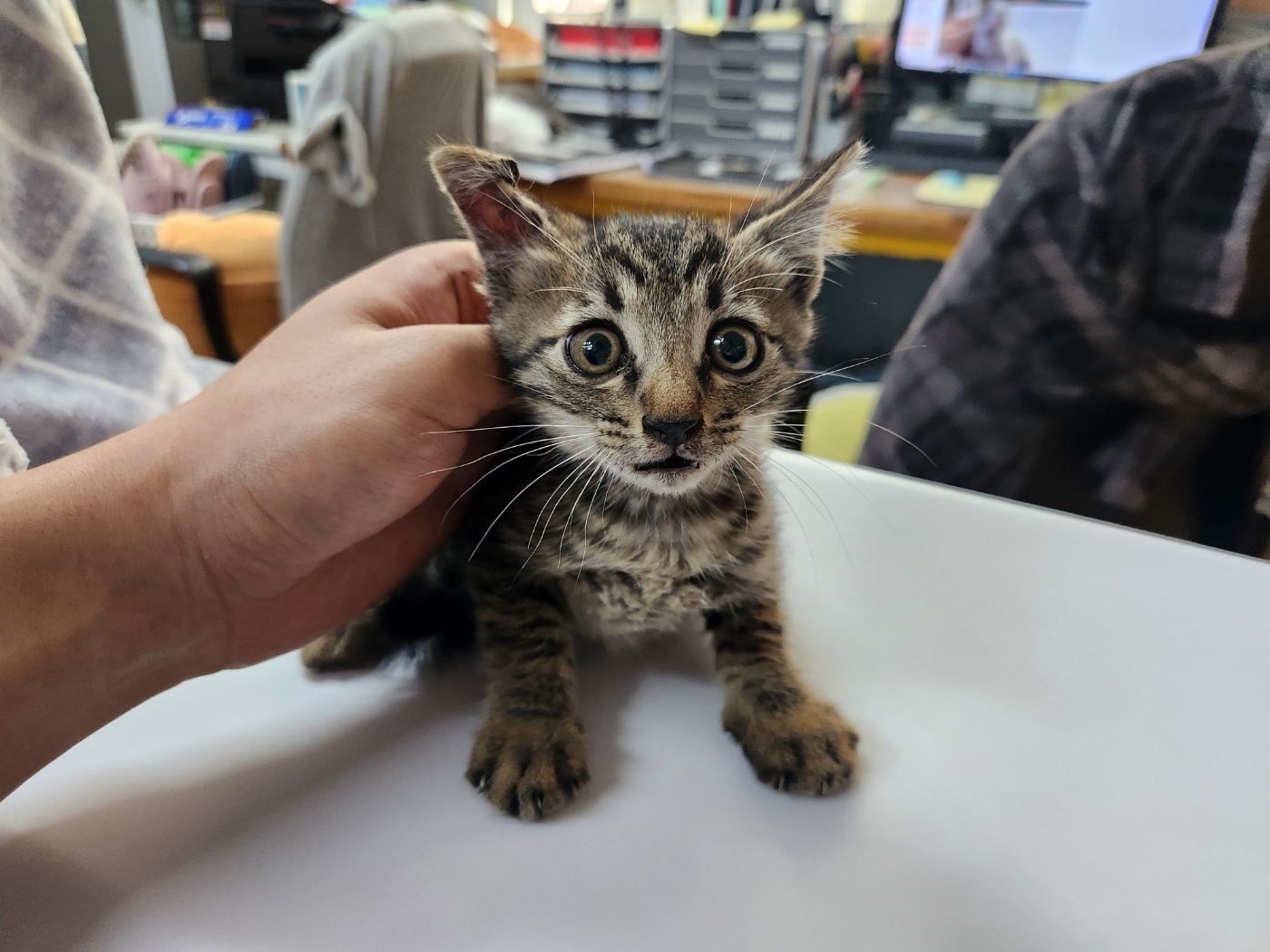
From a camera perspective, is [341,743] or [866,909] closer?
[866,909]

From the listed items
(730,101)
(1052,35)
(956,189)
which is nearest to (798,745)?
(956,189)

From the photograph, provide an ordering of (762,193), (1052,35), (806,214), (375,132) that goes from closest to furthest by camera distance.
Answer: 1. (806,214)
2. (762,193)
3. (375,132)
4. (1052,35)

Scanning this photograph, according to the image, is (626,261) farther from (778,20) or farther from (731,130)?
(778,20)

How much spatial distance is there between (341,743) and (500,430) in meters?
0.34

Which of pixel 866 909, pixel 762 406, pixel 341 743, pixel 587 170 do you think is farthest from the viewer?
pixel 587 170

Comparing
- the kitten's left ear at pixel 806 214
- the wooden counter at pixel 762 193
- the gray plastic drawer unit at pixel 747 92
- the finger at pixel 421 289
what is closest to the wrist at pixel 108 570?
the finger at pixel 421 289

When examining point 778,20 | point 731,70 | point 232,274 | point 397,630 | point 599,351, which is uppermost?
point 778,20

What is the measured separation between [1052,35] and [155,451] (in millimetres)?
2332

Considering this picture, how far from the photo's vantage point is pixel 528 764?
1.82 feet

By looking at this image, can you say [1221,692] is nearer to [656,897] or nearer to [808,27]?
[656,897]

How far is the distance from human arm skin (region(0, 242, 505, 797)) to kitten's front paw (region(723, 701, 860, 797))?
0.33 meters

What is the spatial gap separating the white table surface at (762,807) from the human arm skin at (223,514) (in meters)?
0.06

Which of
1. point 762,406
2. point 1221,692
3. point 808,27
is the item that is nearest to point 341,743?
point 762,406

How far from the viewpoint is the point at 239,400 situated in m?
0.63
